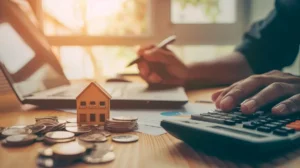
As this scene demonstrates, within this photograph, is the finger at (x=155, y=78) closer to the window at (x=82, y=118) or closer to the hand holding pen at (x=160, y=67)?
the hand holding pen at (x=160, y=67)

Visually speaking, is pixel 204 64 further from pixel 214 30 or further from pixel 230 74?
pixel 214 30

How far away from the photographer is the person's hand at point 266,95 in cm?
52

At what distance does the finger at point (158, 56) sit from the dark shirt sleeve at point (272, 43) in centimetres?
32

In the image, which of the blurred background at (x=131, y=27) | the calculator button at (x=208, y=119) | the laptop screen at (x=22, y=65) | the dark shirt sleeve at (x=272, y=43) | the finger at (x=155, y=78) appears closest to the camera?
the calculator button at (x=208, y=119)

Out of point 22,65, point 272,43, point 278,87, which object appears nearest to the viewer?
point 278,87

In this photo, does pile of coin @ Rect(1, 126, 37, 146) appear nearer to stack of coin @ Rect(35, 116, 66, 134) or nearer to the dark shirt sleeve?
stack of coin @ Rect(35, 116, 66, 134)

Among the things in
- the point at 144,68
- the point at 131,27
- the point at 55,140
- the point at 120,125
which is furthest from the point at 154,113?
the point at 131,27

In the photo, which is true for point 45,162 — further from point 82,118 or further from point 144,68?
point 144,68

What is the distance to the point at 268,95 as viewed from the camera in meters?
0.56

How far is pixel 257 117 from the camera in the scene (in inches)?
19.5

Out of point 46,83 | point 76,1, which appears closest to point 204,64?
point 46,83

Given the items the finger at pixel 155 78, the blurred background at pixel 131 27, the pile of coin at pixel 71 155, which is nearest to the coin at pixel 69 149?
the pile of coin at pixel 71 155

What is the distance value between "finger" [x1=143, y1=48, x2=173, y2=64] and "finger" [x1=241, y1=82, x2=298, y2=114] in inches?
19.4

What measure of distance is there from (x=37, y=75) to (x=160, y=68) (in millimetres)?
350
